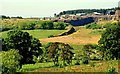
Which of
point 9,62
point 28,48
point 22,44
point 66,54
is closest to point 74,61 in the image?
point 66,54

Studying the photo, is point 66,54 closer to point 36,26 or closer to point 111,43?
point 111,43

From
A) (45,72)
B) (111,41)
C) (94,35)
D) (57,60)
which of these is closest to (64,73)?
(45,72)

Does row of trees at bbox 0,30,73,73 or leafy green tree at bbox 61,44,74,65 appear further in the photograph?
row of trees at bbox 0,30,73,73

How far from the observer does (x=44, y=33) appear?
126 meters

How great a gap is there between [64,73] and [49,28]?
3839 inches

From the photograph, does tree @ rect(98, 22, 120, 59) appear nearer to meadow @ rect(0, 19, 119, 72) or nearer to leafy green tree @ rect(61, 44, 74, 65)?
meadow @ rect(0, 19, 119, 72)

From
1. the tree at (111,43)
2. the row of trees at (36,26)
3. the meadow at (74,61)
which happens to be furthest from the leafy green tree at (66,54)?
the row of trees at (36,26)

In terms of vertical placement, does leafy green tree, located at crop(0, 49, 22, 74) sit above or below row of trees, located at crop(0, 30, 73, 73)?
above

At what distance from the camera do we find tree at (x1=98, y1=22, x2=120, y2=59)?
6091cm

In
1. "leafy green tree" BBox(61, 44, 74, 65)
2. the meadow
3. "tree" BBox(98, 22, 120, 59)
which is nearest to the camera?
the meadow

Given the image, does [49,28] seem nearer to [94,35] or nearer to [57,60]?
[94,35]

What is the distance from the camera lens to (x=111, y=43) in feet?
202

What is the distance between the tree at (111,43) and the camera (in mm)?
60906

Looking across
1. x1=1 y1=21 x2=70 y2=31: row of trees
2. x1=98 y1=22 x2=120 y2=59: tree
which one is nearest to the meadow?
→ x1=98 y1=22 x2=120 y2=59: tree
